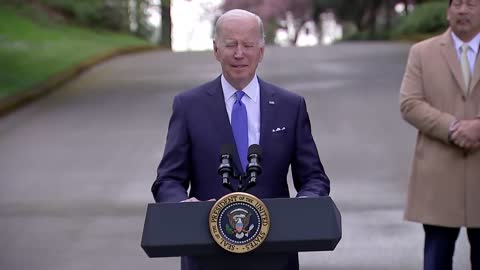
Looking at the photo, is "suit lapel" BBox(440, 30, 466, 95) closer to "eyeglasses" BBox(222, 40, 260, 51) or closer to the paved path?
"eyeglasses" BBox(222, 40, 260, 51)

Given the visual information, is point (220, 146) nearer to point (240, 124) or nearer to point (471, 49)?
point (240, 124)

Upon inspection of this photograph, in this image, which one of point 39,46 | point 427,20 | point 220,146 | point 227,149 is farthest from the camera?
point 427,20

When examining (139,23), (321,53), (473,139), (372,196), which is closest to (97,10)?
(139,23)

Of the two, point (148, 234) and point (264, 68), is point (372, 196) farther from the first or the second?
point (264, 68)

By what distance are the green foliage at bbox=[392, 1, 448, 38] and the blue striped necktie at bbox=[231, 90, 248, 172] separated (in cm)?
2582

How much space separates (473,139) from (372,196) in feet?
15.7

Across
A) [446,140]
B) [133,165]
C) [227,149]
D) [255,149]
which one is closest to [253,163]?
[255,149]

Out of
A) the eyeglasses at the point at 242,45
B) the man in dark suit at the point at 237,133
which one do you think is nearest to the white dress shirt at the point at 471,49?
Answer: the man in dark suit at the point at 237,133

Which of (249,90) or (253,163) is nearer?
(253,163)

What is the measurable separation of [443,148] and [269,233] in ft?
8.41

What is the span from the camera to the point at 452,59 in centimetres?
594

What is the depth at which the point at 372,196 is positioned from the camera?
10.5m

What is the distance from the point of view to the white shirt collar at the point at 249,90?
165 inches

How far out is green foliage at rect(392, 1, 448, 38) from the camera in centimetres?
2992
